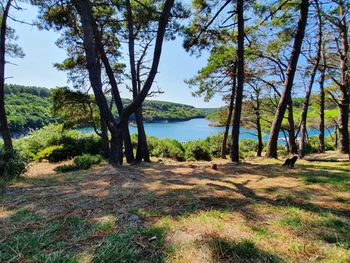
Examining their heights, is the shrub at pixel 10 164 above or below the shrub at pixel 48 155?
above

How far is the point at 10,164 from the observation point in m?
4.49

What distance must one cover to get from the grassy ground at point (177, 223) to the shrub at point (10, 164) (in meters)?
1.37

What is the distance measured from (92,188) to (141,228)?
5.45 ft

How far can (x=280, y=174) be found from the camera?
4.30 metres

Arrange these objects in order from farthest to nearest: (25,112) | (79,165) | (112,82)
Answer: (25,112) → (79,165) → (112,82)

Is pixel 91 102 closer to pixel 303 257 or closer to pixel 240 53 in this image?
pixel 240 53

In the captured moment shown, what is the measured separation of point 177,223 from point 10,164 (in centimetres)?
394

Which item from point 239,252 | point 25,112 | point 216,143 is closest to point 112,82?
point 239,252

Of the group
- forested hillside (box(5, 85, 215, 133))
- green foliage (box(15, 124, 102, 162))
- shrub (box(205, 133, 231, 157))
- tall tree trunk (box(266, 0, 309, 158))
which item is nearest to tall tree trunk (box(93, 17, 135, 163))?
tall tree trunk (box(266, 0, 309, 158))

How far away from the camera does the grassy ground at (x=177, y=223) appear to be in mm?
1613

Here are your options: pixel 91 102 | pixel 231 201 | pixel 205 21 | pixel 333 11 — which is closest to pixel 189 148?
pixel 91 102

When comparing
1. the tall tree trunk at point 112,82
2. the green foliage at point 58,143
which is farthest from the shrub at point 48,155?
the tall tree trunk at point 112,82

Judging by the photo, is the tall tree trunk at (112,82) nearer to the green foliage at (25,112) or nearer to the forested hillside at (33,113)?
the forested hillside at (33,113)

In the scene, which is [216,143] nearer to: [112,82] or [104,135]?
[104,135]
